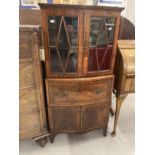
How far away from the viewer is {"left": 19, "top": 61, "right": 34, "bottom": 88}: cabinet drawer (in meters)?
1.44

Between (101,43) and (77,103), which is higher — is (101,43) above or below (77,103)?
above

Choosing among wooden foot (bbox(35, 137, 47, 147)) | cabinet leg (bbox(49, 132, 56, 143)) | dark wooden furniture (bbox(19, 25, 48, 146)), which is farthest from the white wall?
wooden foot (bbox(35, 137, 47, 147))

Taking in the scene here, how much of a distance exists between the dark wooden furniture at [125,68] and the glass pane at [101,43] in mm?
154

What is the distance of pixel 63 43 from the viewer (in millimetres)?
1461

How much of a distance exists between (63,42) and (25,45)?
32 cm

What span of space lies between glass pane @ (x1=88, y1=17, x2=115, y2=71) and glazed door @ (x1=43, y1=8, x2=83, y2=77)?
0.11m

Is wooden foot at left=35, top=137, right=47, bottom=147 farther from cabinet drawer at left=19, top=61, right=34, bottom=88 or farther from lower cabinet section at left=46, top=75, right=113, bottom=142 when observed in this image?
cabinet drawer at left=19, top=61, right=34, bottom=88

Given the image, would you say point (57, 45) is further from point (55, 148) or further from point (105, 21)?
point (55, 148)

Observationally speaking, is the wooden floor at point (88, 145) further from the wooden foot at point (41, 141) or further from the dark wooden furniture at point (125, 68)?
the dark wooden furniture at point (125, 68)

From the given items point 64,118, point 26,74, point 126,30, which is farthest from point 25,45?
point 126,30

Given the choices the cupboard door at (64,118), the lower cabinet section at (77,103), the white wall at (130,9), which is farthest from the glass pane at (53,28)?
the white wall at (130,9)

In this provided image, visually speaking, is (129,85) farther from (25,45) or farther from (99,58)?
(25,45)

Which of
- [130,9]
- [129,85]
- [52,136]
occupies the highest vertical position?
[130,9]
